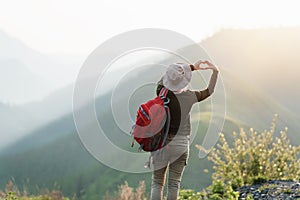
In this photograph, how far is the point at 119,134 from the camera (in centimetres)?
512

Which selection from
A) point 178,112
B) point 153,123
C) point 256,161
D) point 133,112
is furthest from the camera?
point 256,161

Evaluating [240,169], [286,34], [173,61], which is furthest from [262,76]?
[173,61]

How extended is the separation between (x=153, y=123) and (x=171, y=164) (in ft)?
2.09

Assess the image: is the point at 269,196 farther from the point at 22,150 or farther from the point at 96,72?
the point at 22,150

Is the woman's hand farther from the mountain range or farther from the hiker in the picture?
the mountain range

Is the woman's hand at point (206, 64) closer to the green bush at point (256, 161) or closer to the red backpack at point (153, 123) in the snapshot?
the red backpack at point (153, 123)

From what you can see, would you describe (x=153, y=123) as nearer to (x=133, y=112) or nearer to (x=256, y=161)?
(x=133, y=112)

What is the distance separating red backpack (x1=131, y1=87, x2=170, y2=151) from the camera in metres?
4.73

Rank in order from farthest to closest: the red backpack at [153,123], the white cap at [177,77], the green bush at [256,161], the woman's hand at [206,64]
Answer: the green bush at [256,161] < the woman's hand at [206,64] < the white cap at [177,77] < the red backpack at [153,123]

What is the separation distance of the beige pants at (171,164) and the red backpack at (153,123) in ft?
0.38

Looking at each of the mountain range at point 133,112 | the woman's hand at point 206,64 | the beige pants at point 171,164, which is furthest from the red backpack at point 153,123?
the woman's hand at point 206,64

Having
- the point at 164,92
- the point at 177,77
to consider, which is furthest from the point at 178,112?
the point at 177,77

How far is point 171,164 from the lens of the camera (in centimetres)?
515

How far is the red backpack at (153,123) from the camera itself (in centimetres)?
473
